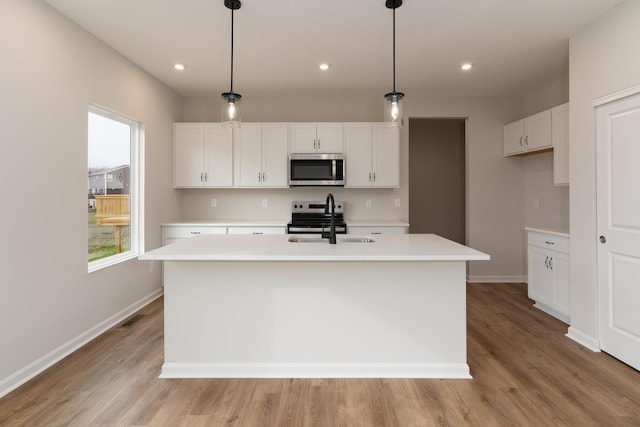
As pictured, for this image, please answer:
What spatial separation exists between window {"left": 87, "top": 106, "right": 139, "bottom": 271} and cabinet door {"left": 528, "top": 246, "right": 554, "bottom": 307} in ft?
13.8

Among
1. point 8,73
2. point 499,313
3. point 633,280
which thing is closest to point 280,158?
point 8,73

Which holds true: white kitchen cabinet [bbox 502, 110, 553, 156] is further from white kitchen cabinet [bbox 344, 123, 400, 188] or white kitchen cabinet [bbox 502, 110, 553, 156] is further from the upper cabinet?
white kitchen cabinet [bbox 344, 123, 400, 188]

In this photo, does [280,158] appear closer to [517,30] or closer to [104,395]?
[517,30]

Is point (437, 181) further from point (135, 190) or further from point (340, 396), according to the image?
point (340, 396)

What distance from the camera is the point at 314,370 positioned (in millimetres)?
2309

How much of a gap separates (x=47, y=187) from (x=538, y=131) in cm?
467

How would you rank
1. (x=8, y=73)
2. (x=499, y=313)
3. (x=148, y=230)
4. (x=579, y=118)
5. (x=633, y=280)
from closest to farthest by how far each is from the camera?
(x=8, y=73) < (x=633, y=280) < (x=579, y=118) < (x=499, y=313) < (x=148, y=230)

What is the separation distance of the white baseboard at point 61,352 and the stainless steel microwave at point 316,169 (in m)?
2.24

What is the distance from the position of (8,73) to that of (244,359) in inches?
91.9

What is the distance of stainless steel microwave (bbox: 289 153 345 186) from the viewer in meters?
4.35

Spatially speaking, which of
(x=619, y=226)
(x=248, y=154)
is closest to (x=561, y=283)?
(x=619, y=226)

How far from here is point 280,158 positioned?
4.47 meters

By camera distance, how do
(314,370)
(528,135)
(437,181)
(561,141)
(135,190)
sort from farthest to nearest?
(437,181) < (528,135) < (135,190) < (561,141) < (314,370)

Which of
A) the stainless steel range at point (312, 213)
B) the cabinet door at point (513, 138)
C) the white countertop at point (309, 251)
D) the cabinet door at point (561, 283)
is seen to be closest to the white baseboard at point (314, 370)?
the white countertop at point (309, 251)
